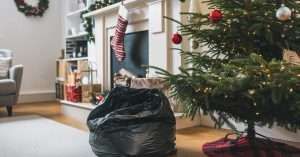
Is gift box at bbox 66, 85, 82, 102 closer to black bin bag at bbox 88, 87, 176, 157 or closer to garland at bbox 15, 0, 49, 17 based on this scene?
black bin bag at bbox 88, 87, 176, 157

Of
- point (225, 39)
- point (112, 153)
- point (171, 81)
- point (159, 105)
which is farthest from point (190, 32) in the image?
point (112, 153)

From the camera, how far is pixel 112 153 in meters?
1.91

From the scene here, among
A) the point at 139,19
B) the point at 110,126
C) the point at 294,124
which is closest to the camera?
the point at 294,124

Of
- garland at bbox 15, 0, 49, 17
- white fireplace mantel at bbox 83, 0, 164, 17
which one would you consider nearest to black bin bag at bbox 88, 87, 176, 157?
white fireplace mantel at bbox 83, 0, 164, 17

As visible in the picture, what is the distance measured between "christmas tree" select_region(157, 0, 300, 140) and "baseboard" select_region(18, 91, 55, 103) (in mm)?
4319

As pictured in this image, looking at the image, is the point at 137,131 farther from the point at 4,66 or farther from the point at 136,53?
the point at 4,66

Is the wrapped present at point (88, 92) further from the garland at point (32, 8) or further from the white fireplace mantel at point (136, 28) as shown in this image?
the garland at point (32, 8)

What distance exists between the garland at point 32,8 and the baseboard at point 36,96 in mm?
1378

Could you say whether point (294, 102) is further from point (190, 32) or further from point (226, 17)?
point (190, 32)

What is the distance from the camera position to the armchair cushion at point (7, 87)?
3680 mm

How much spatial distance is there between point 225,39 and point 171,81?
395 mm

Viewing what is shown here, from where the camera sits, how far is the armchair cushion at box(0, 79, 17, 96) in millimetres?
3680

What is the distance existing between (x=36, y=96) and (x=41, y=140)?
10.2 ft

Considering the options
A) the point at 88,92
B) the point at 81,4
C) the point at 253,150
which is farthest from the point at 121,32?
the point at 253,150
